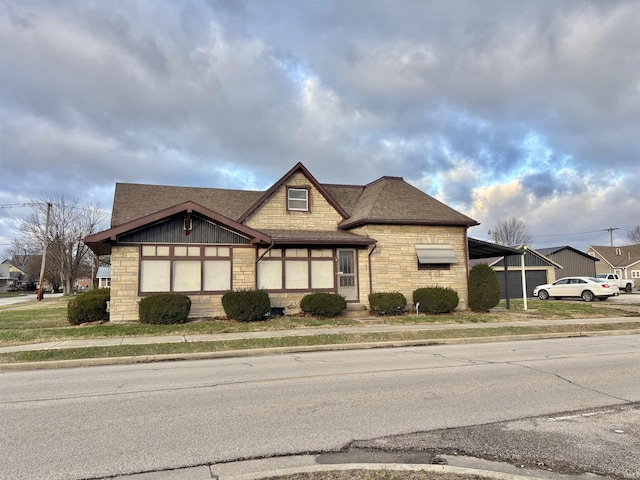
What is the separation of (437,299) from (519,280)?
20.3 metres

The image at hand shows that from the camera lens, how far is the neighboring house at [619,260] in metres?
64.2

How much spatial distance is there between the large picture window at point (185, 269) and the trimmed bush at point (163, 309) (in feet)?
3.80

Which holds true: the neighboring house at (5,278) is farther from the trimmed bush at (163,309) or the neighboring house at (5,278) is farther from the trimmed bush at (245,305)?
the trimmed bush at (245,305)

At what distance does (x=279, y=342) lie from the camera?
12641 millimetres

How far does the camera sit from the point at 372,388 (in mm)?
7527

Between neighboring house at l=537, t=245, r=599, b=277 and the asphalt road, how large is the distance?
122 feet

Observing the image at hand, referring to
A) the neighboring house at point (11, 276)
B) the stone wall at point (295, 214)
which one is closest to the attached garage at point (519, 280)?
the stone wall at point (295, 214)

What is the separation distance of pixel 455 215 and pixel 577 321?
670 cm

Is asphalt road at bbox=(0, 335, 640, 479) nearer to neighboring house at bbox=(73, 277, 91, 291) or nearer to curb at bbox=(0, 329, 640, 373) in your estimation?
curb at bbox=(0, 329, 640, 373)

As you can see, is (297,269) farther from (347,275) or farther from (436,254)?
(436,254)

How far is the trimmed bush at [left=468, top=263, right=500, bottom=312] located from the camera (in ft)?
66.7

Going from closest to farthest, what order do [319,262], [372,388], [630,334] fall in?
1. [372,388]
2. [630,334]
3. [319,262]

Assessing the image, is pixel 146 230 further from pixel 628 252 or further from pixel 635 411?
pixel 628 252

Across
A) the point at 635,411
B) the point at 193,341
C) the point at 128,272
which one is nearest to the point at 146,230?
the point at 128,272
